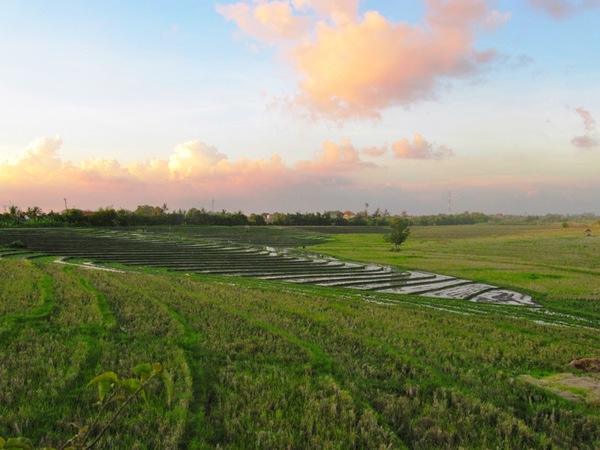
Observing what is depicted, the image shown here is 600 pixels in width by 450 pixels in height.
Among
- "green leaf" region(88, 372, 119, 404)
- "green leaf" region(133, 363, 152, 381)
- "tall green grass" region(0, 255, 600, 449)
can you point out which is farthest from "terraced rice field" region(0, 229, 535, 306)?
"green leaf" region(88, 372, 119, 404)

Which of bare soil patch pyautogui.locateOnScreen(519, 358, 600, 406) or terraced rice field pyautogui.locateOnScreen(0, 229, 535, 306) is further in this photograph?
terraced rice field pyautogui.locateOnScreen(0, 229, 535, 306)

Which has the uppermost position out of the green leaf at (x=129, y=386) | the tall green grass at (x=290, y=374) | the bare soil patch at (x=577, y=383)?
the green leaf at (x=129, y=386)

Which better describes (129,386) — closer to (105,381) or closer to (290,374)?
(105,381)

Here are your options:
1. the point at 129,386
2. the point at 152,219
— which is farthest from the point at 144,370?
the point at 152,219

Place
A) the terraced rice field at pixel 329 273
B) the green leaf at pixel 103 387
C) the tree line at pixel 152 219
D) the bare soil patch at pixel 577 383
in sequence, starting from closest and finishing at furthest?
the green leaf at pixel 103 387, the bare soil patch at pixel 577 383, the terraced rice field at pixel 329 273, the tree line at pixel 152 219

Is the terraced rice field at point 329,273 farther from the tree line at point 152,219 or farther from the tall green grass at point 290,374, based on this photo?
the tree line at point 152,219

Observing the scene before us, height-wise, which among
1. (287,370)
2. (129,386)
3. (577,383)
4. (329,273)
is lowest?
(329,273)

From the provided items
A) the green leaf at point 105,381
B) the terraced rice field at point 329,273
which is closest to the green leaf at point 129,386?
the green leaf at point 105,381

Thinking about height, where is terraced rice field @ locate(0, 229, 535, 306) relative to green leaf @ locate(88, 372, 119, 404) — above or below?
below

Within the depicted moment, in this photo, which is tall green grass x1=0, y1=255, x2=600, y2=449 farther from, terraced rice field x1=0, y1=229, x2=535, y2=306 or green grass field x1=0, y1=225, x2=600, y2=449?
terraced rice field x1=0, y1=229, x2=535, y2=306
